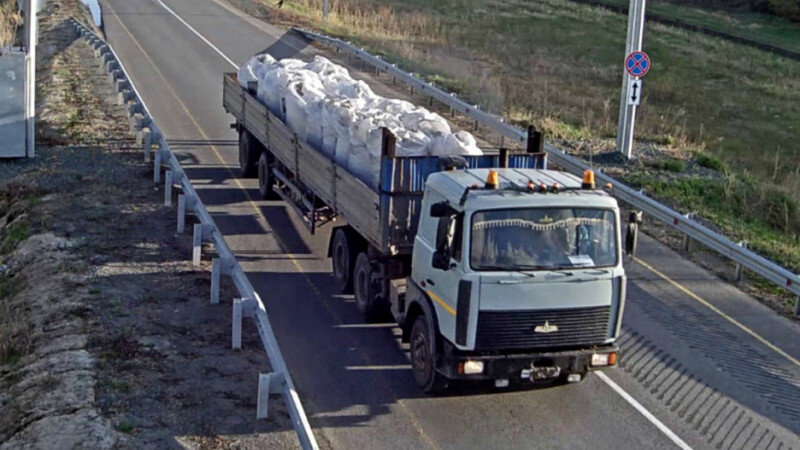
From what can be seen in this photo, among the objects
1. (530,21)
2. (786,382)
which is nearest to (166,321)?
(786,382)

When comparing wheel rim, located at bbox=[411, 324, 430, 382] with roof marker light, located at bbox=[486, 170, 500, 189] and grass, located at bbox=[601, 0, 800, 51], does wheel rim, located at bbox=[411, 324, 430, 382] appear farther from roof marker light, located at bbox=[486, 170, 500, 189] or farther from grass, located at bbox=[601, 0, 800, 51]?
grass, located at bbox=[601, 0, 800, 51]

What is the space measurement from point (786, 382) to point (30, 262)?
1108 cm

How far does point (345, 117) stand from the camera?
50.1ft

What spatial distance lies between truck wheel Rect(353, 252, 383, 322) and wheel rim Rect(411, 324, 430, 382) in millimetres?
1652

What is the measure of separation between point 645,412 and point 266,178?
9906 mm

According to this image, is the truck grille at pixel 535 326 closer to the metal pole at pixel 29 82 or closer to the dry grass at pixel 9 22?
the metal pole at pixel 29 82

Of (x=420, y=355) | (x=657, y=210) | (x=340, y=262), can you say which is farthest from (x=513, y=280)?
(x=657, y=210)

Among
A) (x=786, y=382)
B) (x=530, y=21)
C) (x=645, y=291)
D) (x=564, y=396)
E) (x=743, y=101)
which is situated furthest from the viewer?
(x=530, y=21)

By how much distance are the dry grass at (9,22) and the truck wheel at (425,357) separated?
88.2 feet

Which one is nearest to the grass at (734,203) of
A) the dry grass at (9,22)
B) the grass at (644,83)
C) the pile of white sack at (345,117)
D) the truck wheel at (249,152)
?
the grass at (644,83)

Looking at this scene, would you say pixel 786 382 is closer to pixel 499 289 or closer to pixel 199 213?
pixel 499 289

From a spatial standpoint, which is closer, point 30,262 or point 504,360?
point 504,360

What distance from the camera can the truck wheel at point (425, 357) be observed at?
11.5m

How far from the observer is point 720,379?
42.0 ft
